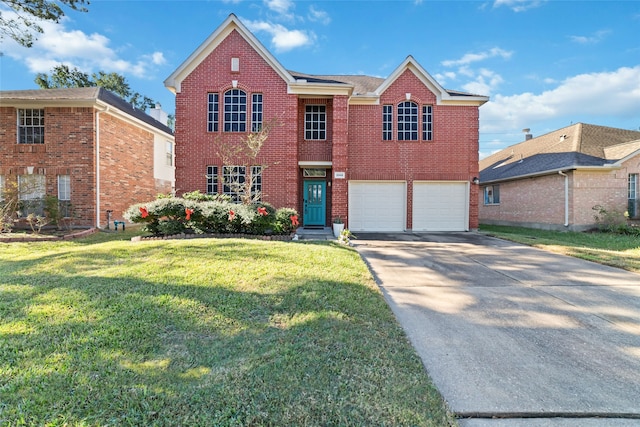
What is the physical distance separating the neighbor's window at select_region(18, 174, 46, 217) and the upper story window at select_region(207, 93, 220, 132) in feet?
23.3

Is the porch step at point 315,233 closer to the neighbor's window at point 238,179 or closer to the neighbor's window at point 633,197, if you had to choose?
the neighbor's window at point 238,179

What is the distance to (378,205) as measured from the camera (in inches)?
564

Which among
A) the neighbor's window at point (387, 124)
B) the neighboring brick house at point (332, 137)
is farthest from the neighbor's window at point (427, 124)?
the neighbor's window at point (387, 124)

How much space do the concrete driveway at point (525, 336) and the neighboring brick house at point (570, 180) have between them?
31.5 feet

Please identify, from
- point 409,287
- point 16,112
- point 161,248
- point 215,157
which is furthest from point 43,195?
point 409,287

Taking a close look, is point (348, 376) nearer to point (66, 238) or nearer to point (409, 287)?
point (409, 287)

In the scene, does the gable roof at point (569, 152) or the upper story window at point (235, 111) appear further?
the gable roof at point (569, 152)

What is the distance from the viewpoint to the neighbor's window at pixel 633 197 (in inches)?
570

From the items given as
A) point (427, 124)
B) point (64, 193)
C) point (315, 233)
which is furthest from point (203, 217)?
point (427, 124)

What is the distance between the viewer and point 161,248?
7.10m

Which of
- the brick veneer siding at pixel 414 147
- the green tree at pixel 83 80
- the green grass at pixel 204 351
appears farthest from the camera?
the green tree at pixel 83 80

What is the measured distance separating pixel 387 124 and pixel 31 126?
51.1 ft

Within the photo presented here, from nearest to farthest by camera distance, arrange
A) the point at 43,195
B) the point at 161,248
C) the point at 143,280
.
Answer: the point at 143,280 < the point at 161,248 < the point at 43,195

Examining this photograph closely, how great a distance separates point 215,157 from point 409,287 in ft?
33.7
